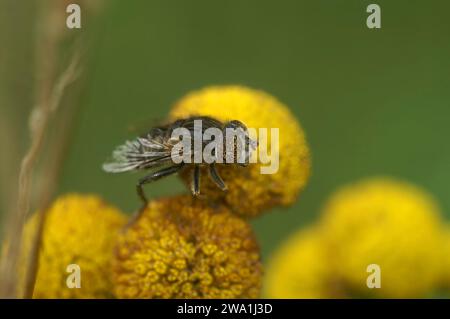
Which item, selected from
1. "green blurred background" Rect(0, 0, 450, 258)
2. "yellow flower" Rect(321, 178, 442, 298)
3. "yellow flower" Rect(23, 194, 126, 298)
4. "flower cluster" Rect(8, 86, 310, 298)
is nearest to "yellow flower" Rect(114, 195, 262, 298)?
"flower cluster" Rect(8, 86, 310, 298)

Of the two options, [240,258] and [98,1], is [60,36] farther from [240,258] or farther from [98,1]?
[240,258]

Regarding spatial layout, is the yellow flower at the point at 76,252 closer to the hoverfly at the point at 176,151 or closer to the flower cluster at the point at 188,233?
the flower cluster at the point at 188,233

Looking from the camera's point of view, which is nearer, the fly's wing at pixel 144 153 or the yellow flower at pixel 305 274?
the fly's wing at pixel 144 153

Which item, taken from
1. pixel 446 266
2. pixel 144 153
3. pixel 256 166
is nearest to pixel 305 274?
pixel 446 266

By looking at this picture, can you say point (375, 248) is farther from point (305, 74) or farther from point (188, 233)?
point (305, 74)

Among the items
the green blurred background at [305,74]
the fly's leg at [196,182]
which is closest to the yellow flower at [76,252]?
the fly's leg at [196,182]

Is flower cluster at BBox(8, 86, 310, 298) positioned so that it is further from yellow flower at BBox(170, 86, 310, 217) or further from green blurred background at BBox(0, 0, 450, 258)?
green blurred background at BBox(0, 0, 450, 258)
